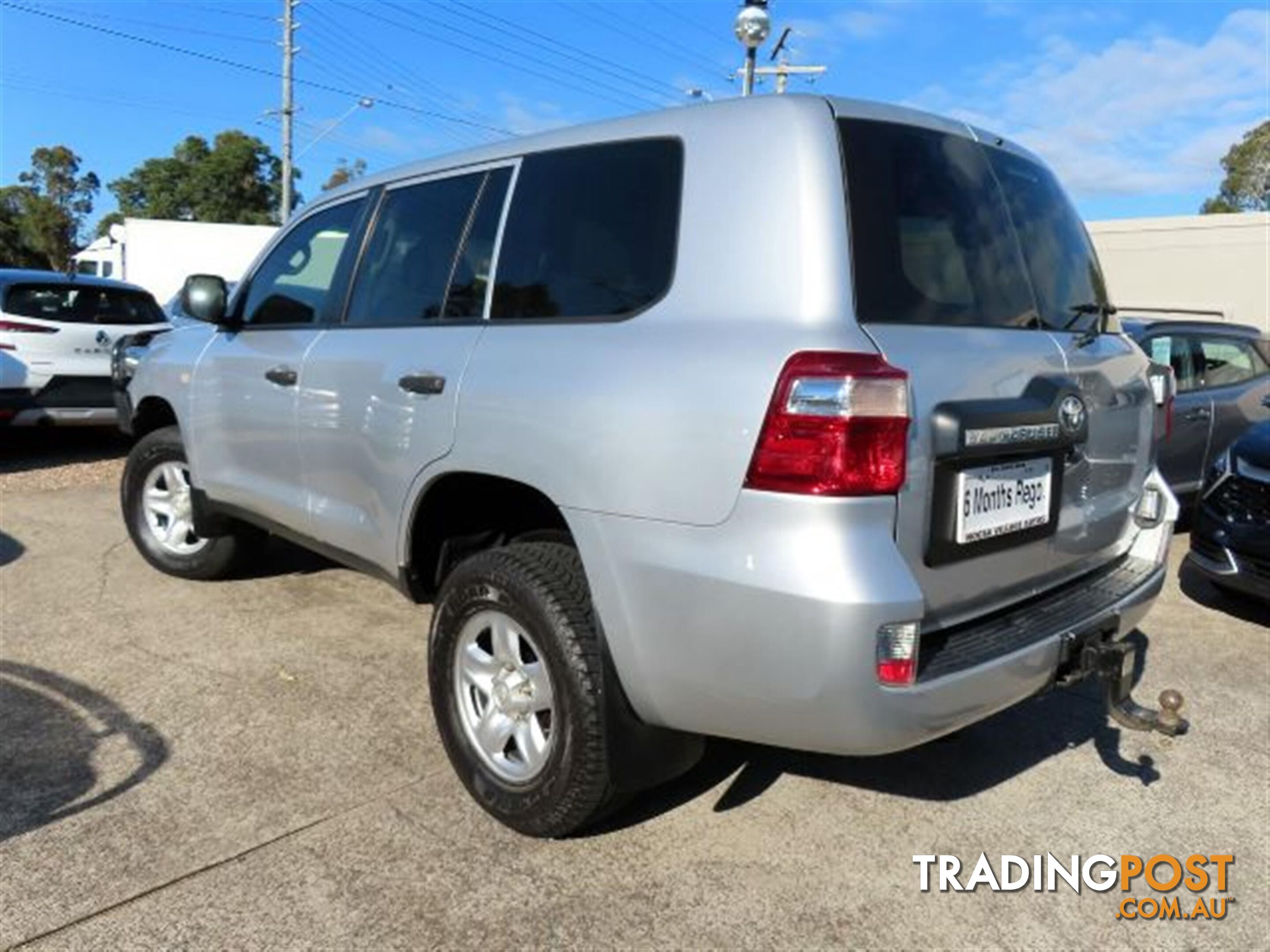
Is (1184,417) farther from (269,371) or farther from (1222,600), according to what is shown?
(269,371)

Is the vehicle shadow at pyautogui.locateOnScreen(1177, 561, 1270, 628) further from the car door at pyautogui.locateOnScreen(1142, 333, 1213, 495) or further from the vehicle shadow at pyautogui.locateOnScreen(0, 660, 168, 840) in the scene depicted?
the vehicle shadow at pyautogui.locateOnScreen(0, 660, 168, 840)

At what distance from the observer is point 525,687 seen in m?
2.87

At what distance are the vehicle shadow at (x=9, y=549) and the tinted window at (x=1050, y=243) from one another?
17.5 ft

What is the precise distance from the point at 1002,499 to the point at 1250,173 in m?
53.7

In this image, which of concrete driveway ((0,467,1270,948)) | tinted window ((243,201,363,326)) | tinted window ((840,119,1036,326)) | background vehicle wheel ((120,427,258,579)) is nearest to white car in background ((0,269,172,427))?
background vehicle wheel ((120,427,258,579))

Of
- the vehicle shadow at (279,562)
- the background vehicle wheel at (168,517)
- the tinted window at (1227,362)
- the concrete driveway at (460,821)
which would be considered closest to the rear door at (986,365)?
the concrete driveway at (460,821)

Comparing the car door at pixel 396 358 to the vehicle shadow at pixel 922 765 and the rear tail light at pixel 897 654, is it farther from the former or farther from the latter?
the rear tail light at pixel 897 654

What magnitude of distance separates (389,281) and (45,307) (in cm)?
636

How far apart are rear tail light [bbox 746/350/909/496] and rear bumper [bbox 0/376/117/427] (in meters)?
7.52

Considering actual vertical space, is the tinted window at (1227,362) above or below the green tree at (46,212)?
below

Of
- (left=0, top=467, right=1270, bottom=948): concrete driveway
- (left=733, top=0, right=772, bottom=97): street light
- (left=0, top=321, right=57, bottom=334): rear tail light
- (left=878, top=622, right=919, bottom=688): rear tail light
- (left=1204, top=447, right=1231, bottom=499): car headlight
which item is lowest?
(left=0, top=467, right=1270, bottom=948): concrete driveway

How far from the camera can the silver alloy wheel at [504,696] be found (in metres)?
2.82

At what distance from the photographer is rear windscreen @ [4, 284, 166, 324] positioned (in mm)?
8281

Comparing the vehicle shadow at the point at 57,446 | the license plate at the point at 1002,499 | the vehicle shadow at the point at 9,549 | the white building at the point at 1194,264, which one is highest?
the white building at the point at 1194,264
